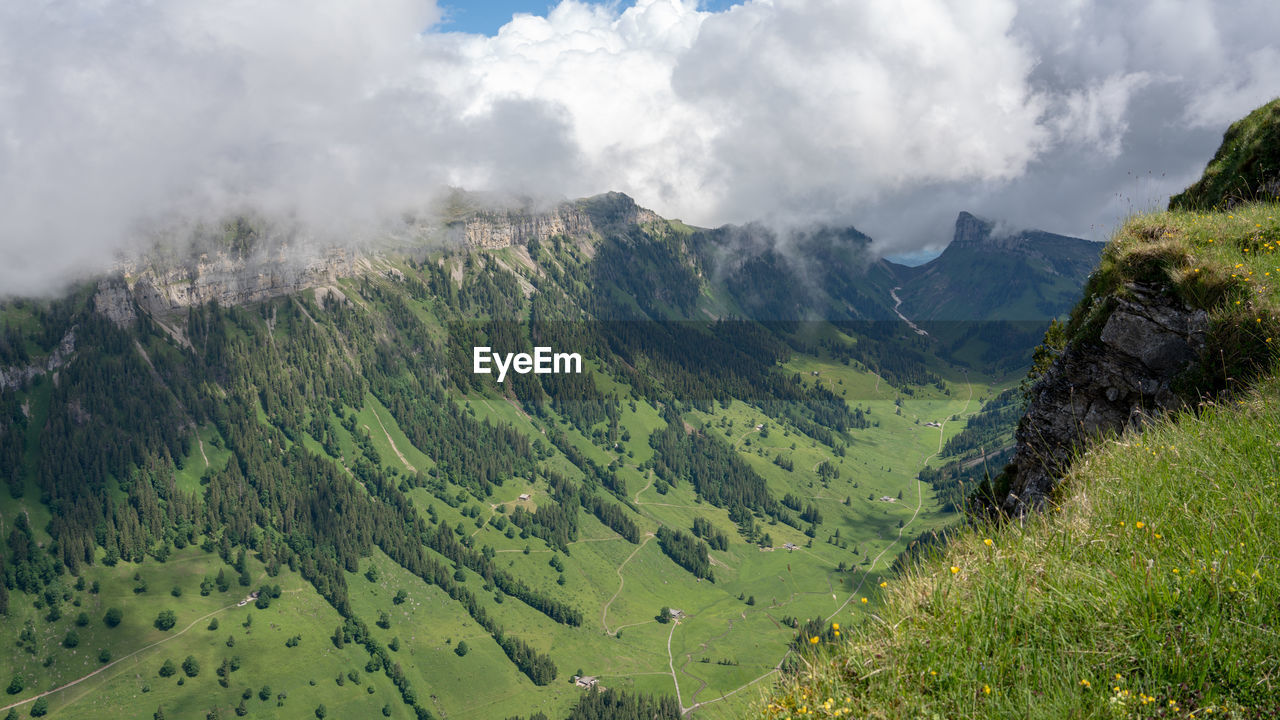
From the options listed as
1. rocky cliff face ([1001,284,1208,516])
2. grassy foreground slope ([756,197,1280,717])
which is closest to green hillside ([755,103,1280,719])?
grassy foreground slope ([756,197,1280,717])

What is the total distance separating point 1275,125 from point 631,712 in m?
207

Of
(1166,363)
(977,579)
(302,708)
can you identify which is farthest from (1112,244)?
(302,708)

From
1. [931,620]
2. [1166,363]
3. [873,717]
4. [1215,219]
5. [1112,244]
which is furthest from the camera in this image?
[1112,244]

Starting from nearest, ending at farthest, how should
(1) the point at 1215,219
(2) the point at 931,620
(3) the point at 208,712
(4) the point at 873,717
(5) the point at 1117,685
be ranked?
(5) the point at 1117,685 → (4) the point at 873,717 → (2) the point at 931,620 → (1) the point at 1215,219 → (3) the point at 208,712

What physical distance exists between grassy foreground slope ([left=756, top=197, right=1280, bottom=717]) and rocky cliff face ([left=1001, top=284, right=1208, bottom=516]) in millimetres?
5552

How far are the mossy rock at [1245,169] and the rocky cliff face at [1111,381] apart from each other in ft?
27.7

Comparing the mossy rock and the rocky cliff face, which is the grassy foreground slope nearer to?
the rocky cliff face

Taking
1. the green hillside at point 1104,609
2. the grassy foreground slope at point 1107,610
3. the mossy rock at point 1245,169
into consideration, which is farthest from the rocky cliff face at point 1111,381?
the mossy rock at point 1245,169

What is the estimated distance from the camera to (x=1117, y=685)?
17.6ft

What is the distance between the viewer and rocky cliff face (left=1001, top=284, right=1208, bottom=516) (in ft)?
47.1

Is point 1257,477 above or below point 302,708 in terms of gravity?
above

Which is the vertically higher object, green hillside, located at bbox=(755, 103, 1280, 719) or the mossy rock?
the mossy rock

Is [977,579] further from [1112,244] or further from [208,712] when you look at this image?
[208,712]

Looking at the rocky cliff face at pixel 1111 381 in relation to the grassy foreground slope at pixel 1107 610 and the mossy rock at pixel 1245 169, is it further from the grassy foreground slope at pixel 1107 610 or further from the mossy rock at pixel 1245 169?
the mossy rock at pixel 1245 169
